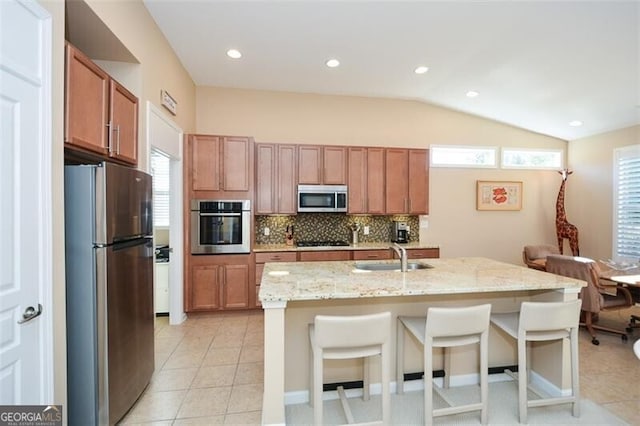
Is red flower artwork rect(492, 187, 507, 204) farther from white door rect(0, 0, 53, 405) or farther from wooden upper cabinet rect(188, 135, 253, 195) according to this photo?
white door rect(0, 0, 53, 405)

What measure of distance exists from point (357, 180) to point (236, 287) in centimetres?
236

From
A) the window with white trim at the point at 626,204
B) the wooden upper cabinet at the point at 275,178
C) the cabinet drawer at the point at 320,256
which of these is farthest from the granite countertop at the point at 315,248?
the window with white trim at the point at 626,204

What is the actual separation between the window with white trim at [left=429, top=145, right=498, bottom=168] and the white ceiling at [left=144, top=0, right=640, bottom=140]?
0.79 metres

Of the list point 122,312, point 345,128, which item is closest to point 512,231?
point 345,128

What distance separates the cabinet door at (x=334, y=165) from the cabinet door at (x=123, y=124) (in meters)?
2.57

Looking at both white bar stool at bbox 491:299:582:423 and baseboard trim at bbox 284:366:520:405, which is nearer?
white bar stool at bbox 491:299:582:423

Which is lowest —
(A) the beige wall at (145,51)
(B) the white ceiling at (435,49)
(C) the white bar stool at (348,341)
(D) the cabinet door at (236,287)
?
(D) the cabinet door at (236,287)

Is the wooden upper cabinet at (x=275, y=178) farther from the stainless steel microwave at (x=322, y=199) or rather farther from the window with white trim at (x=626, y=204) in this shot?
the window with white trim at (x=626, y=204)

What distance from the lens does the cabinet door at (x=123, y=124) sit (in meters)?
2.12

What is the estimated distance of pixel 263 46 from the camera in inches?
136

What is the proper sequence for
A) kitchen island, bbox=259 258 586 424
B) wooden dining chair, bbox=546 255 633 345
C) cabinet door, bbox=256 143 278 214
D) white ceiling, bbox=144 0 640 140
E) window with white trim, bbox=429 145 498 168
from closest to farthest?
kitchen island, bbox=259 258 586 424, white ceiling, bbox=144 0 640 140, wooden dining chair, bbox=546 255 633 345, cabinet door, bbox=256 143 278 214, window with white trim, bbox=429 145 498 168

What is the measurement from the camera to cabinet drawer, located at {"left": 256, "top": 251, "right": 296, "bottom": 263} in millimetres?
4094

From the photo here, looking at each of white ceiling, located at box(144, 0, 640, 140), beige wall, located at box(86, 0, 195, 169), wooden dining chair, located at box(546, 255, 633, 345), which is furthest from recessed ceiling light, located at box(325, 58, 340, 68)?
wooden dining chair, located at box(546, 255, 633, 345)

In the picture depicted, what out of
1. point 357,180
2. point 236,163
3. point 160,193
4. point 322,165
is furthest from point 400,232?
point 160,193
